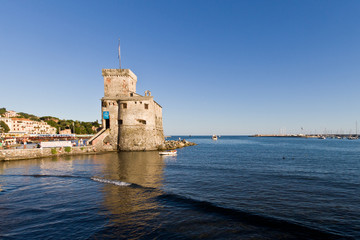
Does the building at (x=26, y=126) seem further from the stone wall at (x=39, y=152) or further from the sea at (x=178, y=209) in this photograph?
the sea at (x=178, y=209)

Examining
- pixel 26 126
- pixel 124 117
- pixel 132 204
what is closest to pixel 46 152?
pixel 124 117

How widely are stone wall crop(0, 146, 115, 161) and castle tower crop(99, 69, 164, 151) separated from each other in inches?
196

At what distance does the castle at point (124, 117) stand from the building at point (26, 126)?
322 feet

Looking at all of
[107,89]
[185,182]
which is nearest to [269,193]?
[185,182]

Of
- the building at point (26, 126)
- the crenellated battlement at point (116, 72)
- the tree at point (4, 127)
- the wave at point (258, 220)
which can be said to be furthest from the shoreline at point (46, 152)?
the building at point (26, 126)

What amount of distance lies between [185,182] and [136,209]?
24.3 ft

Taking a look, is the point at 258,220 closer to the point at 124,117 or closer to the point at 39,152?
the point at 39,152

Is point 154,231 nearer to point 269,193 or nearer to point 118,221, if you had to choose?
point 118,221

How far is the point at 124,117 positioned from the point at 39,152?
1775 cm

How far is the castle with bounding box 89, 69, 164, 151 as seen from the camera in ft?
145

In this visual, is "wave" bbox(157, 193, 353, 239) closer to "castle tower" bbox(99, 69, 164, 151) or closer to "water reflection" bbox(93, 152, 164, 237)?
"water reflection" bbox(93, 152, 164, 237)

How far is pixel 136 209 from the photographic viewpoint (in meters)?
10.7

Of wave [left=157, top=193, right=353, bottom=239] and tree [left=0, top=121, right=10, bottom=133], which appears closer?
wave [left=157, top=193, right=353, bottom=239]

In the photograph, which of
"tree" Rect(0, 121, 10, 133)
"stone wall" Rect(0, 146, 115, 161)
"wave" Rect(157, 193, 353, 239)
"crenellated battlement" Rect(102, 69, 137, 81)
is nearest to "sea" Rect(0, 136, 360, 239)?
"wave" Rect(157, 193, 353, 239)
